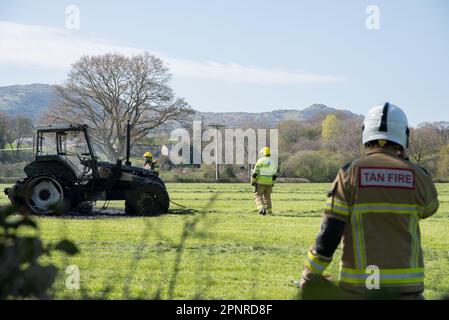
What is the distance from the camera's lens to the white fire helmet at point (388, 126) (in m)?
3.82

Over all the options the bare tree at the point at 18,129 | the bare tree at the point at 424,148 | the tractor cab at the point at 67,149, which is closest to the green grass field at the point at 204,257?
the tractor cab at the point at 67,149

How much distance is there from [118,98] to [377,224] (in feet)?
196

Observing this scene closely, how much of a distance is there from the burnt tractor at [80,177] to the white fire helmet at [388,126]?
12953mm

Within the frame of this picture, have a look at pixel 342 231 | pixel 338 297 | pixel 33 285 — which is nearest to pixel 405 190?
pixel 342 231

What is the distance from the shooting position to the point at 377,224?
357cm

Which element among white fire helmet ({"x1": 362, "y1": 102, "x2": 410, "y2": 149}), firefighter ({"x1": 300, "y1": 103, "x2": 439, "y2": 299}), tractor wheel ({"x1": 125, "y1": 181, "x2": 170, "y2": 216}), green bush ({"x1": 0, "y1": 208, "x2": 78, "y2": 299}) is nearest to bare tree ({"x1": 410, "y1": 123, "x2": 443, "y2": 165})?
tractor wheel ({"x1": 125, "y1": 181, "x2": 170, "y2": 216})

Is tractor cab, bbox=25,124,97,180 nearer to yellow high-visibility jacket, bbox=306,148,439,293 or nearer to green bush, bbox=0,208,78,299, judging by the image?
yellow high-visibility jacket, bbox=306,148,439,293

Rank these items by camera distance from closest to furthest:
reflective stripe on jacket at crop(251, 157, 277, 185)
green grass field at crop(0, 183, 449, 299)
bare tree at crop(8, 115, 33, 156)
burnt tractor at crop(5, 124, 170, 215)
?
green grass field at crop(0, 183, 449, 299)
burnt tractor at crop(5, 124, 170, 215)
reflective stripe on jacket at crop(251, 157, 277, 185)
bare tree at crop(8, 115, 33, 156)

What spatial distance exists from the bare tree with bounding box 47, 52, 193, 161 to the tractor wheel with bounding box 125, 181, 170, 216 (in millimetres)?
43012

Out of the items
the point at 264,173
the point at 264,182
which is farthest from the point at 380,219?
the point at 264,173

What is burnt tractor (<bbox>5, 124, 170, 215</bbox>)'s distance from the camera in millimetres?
16266

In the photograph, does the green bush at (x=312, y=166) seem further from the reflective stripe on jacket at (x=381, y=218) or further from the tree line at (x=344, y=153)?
the reflective stripe on jacket at (x=381, y=218)
